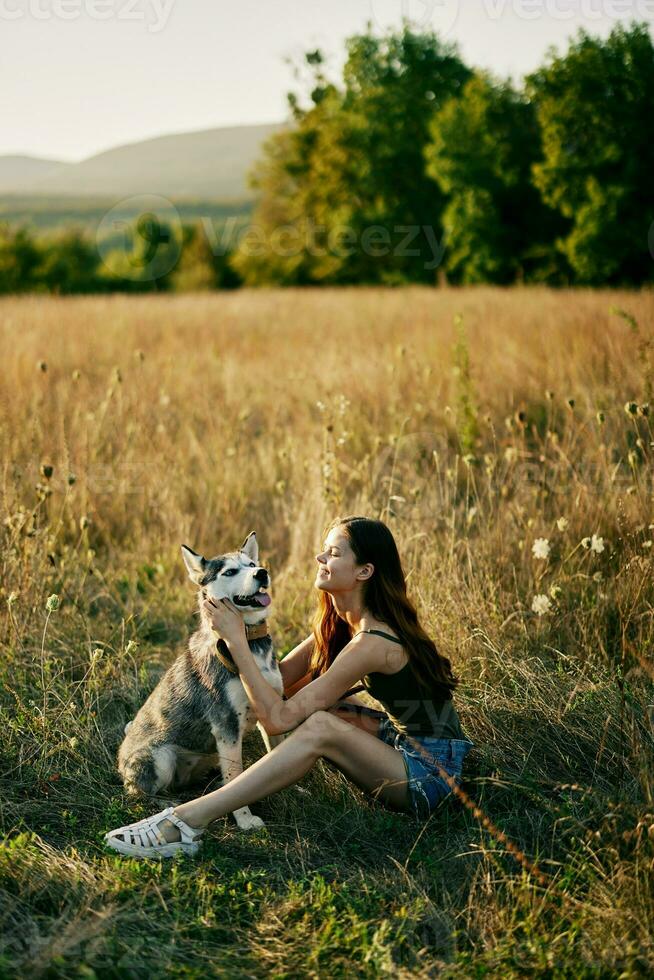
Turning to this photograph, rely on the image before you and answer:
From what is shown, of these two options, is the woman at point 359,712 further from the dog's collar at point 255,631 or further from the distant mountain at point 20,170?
the distant mountain at point 20,170

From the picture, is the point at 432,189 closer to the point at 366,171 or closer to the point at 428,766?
the point at 366,171

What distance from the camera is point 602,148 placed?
2128cm

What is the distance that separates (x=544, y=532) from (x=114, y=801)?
108 inches

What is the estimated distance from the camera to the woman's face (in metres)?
3.49

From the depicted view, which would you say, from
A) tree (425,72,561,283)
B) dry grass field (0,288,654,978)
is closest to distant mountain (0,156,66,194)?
tree (425,72,561,283)

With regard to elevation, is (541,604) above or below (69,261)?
below

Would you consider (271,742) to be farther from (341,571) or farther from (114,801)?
(341,571)

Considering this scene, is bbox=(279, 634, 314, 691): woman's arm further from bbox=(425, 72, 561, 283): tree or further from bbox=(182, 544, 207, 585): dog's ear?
bbox=(425, 72, 561, 283): tree

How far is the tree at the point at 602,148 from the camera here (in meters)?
19.9

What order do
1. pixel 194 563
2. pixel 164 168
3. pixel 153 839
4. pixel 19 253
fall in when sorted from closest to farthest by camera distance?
1. pixel 153 839
2. pixel 194 563
3. pixel 19 253
4. pixel 164 168

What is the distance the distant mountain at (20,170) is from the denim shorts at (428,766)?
156326 mm

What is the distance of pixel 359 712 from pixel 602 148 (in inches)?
829

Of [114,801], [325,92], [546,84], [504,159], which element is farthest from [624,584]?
[325,92]

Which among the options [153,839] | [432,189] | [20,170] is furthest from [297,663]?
[20,170]
